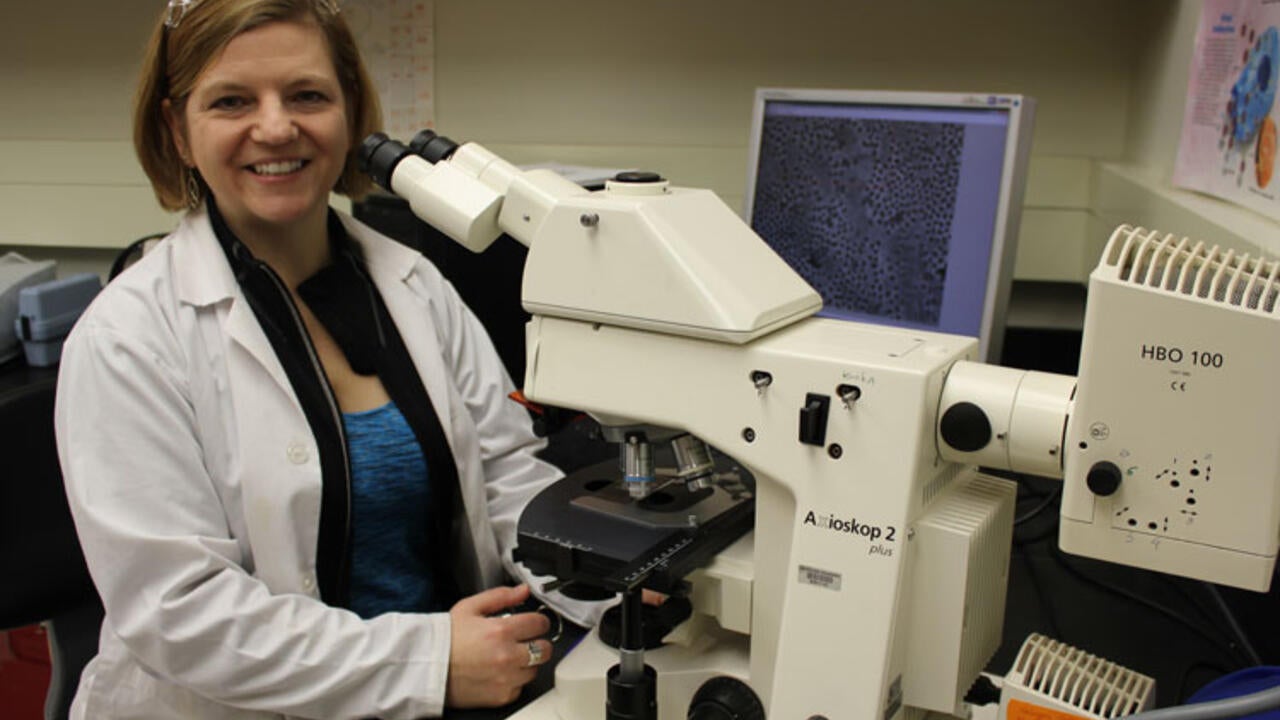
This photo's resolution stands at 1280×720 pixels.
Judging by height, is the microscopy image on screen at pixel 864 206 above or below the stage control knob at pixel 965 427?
above

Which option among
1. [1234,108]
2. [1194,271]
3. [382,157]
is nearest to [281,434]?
[382,157]

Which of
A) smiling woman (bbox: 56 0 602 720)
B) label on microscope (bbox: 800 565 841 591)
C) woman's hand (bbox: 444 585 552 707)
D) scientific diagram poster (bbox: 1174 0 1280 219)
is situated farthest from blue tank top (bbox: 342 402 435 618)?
scientific diagram poster (bbox: 1174 0 1280 219)

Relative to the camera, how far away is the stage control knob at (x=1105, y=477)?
66 centimetres

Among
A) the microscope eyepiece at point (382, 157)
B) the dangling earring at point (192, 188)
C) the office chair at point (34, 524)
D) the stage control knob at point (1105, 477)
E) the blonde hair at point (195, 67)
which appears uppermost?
the blonde hair at point (195, 67)

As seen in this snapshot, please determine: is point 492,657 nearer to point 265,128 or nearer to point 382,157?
point 382,157

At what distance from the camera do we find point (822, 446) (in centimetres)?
75

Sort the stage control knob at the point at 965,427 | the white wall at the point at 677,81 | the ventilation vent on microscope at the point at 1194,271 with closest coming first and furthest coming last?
the ventilation vent on microscope at the point at 1194,271
the stage control knob at the point at 965,427
the white wall at the point at 677,81

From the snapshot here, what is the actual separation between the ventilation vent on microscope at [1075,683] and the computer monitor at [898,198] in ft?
2.60

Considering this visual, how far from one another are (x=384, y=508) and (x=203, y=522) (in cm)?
22

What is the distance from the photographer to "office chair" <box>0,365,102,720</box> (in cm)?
129

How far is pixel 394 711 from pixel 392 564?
248 millimetres

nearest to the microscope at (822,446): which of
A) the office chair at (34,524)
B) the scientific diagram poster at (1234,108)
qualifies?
the scientific diagram poster at (1234,108)

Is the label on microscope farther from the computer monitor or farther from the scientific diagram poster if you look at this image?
the computer monitor

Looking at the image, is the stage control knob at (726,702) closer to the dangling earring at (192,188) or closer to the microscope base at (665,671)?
the microscope base at (665,671)
